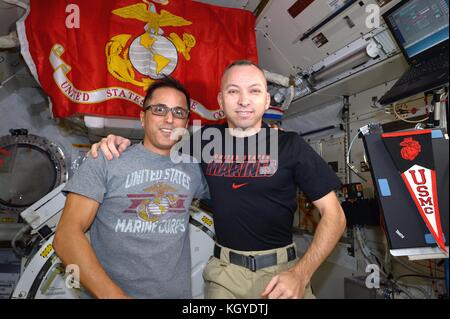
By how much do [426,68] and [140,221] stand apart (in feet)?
7.43

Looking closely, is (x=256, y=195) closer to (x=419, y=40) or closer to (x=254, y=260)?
(x=254, y=260)

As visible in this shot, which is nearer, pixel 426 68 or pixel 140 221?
pixel 140 221

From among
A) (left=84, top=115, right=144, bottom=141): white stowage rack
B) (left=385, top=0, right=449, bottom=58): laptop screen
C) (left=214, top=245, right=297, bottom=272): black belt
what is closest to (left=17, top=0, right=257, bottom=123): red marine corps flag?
(left=84, top=115, right=144, bottom=141): white stowage rack

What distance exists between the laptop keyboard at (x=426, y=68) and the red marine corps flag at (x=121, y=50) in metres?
1.96

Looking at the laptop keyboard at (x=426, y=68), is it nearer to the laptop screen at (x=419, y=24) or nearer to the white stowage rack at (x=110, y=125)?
the laptop screen at (x=419, y=24)

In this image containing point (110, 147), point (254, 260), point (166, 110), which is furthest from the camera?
point (166, 110)

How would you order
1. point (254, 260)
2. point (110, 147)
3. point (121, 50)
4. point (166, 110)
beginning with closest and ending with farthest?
point (254, 260) → point (110, 147) → point (166, 110) → point (121, 50)

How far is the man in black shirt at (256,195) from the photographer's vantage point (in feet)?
5.86

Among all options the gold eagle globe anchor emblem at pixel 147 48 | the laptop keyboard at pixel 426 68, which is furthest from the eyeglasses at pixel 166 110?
the laptop keyboard at pixel 426 68

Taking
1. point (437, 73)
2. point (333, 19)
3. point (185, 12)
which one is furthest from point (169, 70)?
point (437, 73)

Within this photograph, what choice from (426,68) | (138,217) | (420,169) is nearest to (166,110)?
(138,217)

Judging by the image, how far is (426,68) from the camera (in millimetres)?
2002

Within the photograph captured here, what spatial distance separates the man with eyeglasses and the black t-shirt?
0.31m

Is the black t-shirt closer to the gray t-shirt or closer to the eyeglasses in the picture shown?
the gray t-shirt
